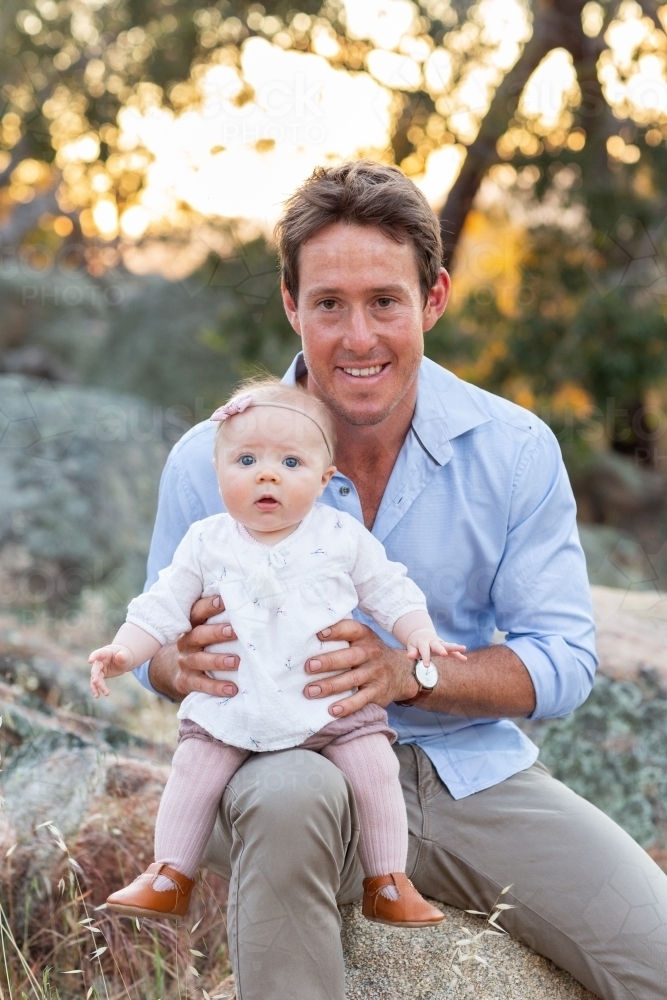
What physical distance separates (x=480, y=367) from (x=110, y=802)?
4.65 m

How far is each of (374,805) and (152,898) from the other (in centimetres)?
42

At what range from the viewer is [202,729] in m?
2.04

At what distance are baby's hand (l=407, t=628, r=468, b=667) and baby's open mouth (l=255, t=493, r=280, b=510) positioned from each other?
13.6 inches

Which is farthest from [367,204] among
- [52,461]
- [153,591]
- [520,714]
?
[52,461]

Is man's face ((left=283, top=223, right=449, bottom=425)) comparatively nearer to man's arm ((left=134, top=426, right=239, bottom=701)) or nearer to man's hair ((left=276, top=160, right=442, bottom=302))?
man's hair ((left=276, top=160, right=442, bottom=302))

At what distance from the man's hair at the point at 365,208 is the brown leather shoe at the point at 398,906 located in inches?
51.3

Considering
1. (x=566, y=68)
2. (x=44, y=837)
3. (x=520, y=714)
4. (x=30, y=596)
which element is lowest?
(x=30, y=596)

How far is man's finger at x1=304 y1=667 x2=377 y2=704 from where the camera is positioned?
6.48 ft

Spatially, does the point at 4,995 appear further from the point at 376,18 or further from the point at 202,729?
the point at 376,18

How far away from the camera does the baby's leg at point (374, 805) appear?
197 centimetres

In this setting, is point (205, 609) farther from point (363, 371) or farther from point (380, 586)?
point (363, 371)

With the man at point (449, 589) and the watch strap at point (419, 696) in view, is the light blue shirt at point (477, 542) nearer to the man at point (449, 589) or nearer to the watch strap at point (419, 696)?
the man at point (449, 589)

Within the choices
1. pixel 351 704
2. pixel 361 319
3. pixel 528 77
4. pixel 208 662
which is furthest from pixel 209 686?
pixel 528 77

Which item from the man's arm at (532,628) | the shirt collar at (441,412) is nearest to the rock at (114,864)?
the man's arm at (532,628)
